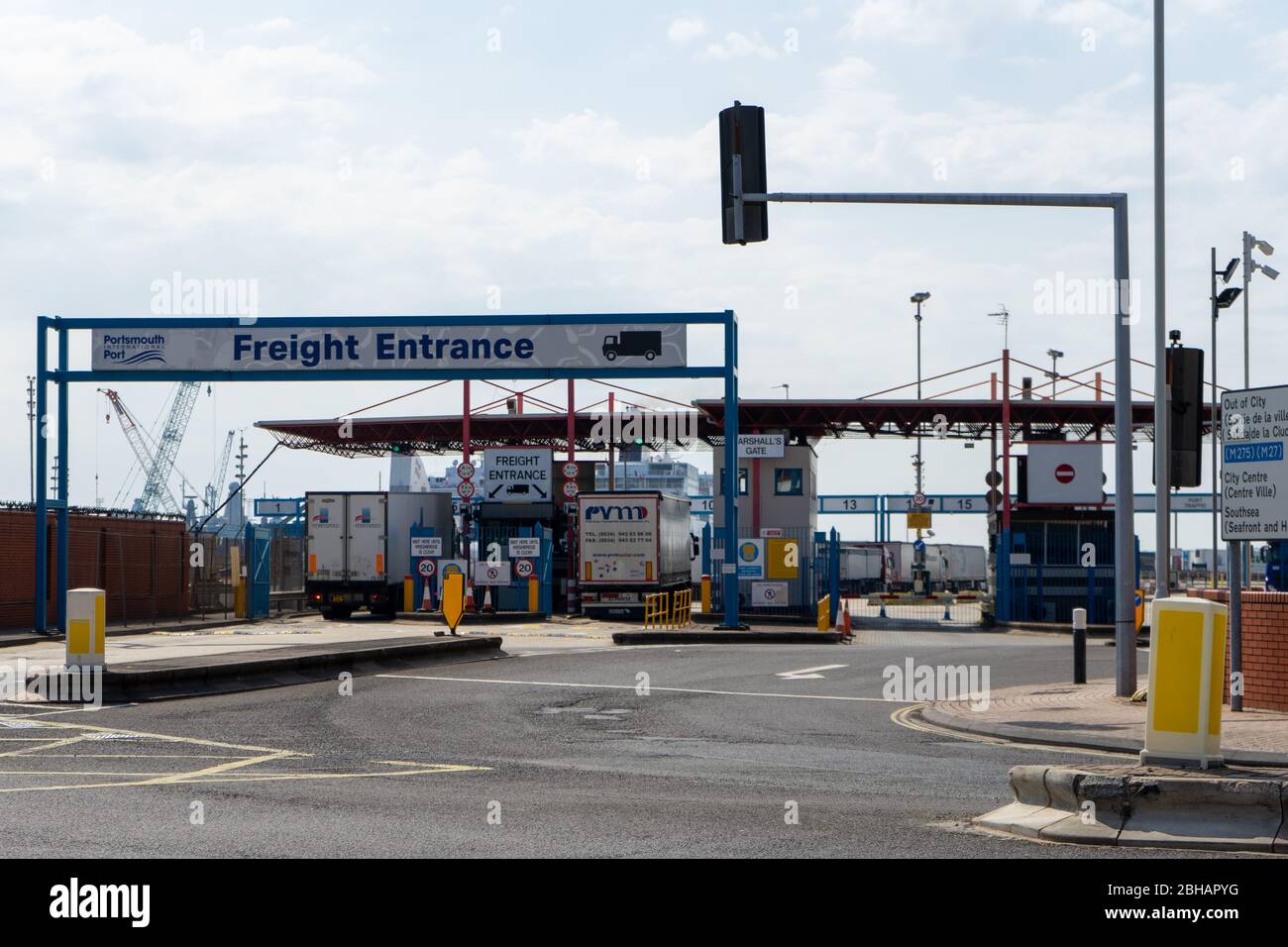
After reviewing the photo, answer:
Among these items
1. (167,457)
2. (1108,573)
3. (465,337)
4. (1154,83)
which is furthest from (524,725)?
(167,457)

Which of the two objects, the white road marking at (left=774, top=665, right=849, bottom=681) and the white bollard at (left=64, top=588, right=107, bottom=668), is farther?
the white road marking at (left=774, top=665, right=849, bottom=681)

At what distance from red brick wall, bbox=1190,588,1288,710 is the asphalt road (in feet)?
10.1

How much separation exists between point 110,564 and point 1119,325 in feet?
82.4

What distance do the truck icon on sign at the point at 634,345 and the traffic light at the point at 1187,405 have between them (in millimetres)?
14161

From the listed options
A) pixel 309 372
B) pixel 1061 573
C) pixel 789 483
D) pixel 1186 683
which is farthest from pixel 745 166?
pixel 789 483

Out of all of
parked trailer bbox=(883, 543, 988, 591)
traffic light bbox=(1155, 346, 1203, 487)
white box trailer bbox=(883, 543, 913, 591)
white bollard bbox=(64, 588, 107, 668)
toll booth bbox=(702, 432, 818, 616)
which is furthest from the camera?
parked trailer bbox=(883, 543, 988, 591)

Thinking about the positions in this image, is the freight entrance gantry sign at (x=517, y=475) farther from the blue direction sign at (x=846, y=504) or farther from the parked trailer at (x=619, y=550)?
the blue direction sign at (x=846, y=504)

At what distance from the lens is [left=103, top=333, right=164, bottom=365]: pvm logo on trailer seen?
2950 cm

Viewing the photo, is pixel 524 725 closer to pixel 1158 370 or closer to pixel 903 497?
pixel 1158 370

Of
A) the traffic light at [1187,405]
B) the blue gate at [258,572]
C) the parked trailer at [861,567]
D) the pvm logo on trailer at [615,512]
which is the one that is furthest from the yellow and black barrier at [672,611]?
the parked trailer at [861,567]
